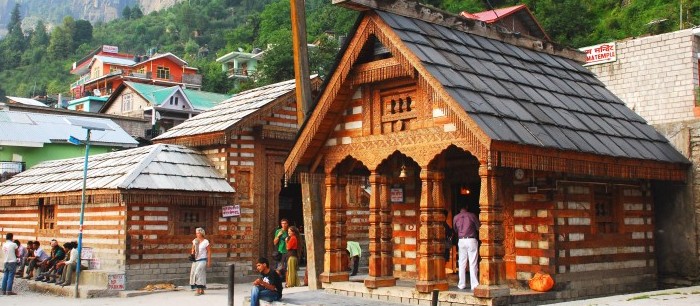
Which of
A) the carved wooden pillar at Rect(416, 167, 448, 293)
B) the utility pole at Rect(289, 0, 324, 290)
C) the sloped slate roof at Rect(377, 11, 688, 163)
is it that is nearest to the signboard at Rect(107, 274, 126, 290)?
the utility pole at Rect(289, 0, 324, 290)

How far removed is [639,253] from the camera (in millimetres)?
15719

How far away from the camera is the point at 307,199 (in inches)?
693

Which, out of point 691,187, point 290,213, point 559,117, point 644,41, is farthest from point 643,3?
point 559,117

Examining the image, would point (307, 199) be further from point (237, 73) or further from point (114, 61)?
point (114, 61)

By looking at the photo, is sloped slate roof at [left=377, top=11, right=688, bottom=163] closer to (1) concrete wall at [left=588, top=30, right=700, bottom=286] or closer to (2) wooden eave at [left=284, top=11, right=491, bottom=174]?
(2) wooden eave at [left=284, top=11, right=491, bottom=174]

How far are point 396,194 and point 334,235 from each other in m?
1.71

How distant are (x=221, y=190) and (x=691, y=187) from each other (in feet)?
40.5

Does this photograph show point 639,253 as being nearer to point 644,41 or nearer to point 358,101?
point 358,101

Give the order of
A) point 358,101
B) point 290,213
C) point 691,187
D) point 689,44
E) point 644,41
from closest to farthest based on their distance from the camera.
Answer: point 358,101
point 691,187
point 689,44
point 644,41
point 290,213

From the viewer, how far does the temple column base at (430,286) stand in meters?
12.9

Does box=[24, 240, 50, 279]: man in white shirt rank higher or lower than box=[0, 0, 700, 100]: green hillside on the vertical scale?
lower

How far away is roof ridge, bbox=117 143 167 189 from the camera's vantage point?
19.5 metres

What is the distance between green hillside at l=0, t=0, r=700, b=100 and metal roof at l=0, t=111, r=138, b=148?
23071 millimetres

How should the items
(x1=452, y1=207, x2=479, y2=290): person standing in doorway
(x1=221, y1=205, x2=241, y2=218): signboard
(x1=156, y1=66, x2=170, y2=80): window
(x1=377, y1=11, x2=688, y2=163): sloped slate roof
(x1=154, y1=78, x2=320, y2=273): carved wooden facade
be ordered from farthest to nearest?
(x1=156, y1=66, x2=170, y2=80): window
(x1=154, y1=78, x2=320, y2=273): carved wooden facade
(x1=221, y1=205, x2=241, y2=218): signboard
(x1=452, y1=207, x2=479, y2=290): person standing in doorway
(x1=377, y1=11, x2=688, y2=163): sloped slate roof
